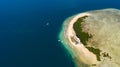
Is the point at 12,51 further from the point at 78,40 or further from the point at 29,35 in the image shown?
the point at 78,40

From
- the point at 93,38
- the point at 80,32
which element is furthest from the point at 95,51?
the point at 80,32

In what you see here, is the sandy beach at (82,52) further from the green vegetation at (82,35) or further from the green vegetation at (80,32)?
the green vegetation at (80,32)

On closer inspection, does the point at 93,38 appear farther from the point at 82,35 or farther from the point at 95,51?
the point at 95,51

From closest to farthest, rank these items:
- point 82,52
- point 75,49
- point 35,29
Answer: point 82,52, point 75,49, point 35,29

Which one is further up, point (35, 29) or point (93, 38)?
point (35, 29)

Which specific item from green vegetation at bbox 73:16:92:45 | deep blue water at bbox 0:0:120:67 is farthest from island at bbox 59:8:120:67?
deep blue water at bbox 0:0:120:67

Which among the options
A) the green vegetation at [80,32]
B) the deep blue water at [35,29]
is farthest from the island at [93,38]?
the deep blue water at [35,29]

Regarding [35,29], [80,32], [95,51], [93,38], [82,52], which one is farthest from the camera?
[35,29]
